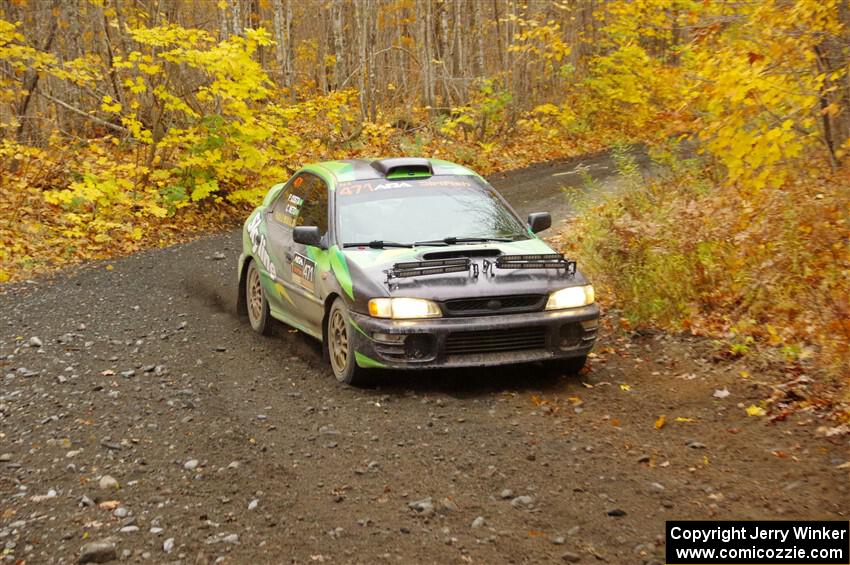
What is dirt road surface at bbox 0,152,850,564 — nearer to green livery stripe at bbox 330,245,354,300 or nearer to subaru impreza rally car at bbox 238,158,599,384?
subaru impreza rally car at bbox 238,158,599,384

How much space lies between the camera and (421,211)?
320 inches

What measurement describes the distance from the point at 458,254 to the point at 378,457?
2207mm

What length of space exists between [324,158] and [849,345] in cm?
1557

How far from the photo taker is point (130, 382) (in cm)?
767

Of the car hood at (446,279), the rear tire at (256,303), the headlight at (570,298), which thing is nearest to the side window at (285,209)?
the rear tire at (256,303)

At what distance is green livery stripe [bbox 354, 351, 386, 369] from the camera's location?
6.92 metres

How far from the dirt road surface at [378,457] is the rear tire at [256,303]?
1.26 ft

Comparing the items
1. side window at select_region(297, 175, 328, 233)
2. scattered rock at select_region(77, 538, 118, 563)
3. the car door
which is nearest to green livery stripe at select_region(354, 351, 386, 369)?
the car door

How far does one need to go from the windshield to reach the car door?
30cm

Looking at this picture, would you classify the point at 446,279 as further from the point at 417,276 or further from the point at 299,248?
the point at 299,248

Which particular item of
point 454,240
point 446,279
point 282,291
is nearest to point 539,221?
point 454,240

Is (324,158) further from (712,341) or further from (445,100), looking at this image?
(712,341)

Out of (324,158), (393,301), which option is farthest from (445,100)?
(393,301)

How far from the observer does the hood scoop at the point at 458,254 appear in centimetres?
736
